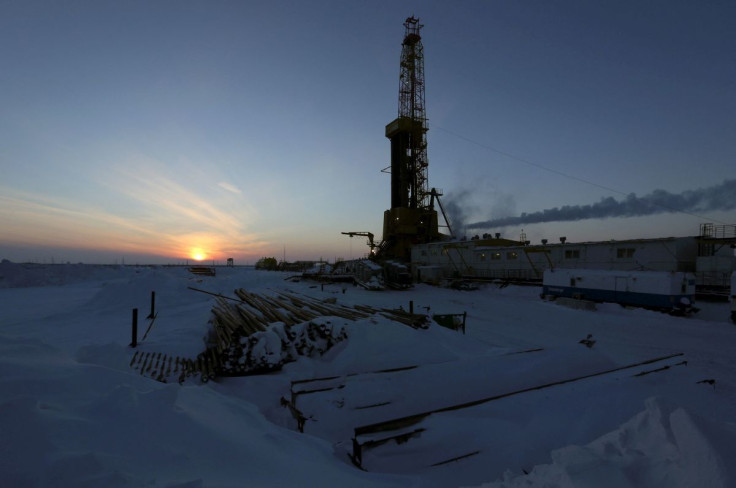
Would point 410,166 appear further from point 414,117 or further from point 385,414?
point 385,414

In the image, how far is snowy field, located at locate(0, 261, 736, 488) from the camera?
2.91 metres

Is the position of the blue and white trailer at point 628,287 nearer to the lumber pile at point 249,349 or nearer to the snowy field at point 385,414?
the snowy field at point 385,414

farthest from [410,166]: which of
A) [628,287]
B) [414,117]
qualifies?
[628,287]

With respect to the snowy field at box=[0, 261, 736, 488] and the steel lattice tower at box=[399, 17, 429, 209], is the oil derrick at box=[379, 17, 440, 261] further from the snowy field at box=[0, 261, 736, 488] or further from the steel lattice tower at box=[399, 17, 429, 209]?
the snowy field at box=[0, 261, 736, 488]

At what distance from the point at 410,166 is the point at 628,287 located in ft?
131

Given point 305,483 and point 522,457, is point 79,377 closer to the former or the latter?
point 305,483

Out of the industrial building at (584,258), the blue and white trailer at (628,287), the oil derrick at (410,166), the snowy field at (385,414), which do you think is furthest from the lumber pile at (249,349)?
the oil derrick at (410,166)

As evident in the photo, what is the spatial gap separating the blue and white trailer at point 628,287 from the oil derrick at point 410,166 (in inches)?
1189

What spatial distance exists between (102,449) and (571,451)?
4.57 metres

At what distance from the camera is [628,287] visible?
1969 centimetres

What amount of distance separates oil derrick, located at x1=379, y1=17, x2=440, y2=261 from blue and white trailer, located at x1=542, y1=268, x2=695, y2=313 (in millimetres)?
30213

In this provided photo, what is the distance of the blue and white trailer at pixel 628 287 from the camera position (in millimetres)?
17844

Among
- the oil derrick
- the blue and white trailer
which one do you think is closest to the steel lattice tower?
the oil derrick

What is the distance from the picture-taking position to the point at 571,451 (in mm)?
3469
